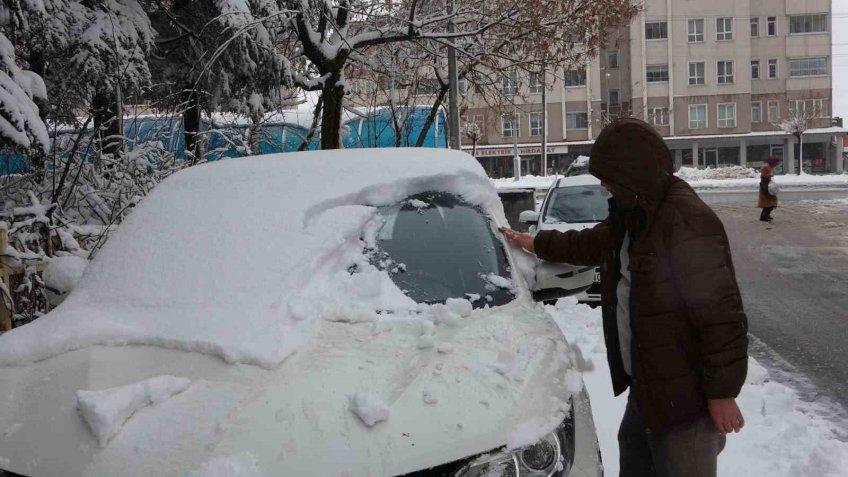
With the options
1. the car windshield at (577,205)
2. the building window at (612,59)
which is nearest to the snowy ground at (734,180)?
the building window at (612,59)

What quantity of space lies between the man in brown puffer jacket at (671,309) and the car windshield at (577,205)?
23.9ft

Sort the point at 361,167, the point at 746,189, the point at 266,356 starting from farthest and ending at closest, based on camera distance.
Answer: the point at 746,189, the point at 361,167, the point at 266,356

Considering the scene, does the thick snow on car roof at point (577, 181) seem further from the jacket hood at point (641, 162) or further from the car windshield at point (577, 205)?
the jacket hood at point (641, 162)

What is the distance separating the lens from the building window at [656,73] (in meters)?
51.1

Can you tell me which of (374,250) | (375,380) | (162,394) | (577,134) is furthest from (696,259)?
(577,134)

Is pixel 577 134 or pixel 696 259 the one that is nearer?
pixel 696 259

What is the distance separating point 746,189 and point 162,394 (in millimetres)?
34412

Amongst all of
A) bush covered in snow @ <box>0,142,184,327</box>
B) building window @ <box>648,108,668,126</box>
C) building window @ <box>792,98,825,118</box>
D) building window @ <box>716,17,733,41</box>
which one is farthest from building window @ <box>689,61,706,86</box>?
bush covered in snow @ <box>0,142,184,327</box>

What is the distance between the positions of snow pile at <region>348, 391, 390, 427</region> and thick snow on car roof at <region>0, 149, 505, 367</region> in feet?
1.21

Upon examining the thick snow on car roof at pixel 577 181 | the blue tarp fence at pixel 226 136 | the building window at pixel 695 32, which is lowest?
the thick snow on car roof at pixel 577 181

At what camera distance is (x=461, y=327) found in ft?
8.85

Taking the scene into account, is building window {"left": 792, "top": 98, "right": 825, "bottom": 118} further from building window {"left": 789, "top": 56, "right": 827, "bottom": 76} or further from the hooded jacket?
the hooded jacket

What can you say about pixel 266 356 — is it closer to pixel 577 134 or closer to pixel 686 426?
pixel 686 426

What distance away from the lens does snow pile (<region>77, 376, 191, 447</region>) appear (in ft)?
6.66
